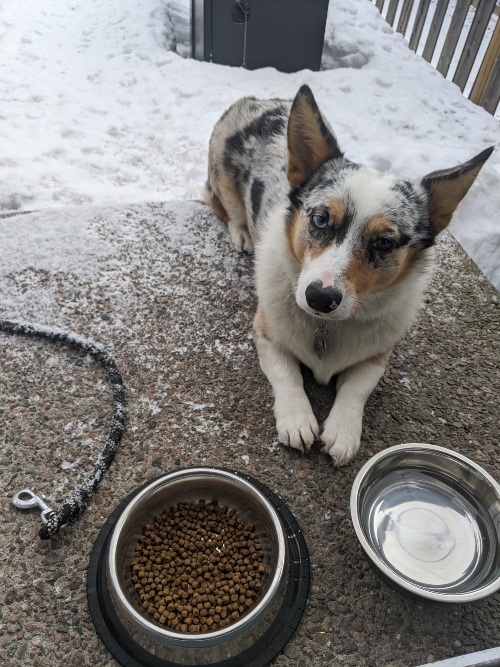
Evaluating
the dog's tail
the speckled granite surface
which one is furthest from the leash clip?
the dog's tail

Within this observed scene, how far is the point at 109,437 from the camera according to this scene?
7.62ft

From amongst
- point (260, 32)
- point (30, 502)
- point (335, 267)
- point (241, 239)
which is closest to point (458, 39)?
point (260, 32)

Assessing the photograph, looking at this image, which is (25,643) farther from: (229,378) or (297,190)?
(297,190)

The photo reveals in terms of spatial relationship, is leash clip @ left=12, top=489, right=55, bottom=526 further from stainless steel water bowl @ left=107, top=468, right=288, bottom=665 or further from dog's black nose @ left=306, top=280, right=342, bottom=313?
dog's black nose @ left=306, top=280, right=342, bottom=313

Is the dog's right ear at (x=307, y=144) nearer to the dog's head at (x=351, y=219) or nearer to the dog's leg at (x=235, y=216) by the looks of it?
the dog's head at (x=351, y=219)

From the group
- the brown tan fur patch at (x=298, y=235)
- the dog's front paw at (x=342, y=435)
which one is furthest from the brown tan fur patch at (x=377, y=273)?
the dog's front paw at (x=342, y=435)

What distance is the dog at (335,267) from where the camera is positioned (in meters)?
2.03

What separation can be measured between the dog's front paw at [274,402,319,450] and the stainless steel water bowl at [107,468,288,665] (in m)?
0.39

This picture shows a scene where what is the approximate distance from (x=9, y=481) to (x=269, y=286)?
Result: 137cm

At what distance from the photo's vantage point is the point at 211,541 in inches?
77.2

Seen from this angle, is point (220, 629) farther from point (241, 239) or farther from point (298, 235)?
point (241, 239)

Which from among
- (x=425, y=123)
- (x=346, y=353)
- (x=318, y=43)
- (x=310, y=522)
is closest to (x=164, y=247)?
(x=346, y=353)

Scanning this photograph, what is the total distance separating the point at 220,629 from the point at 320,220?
145 centimetres

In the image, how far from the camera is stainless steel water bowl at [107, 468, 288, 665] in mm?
1610
